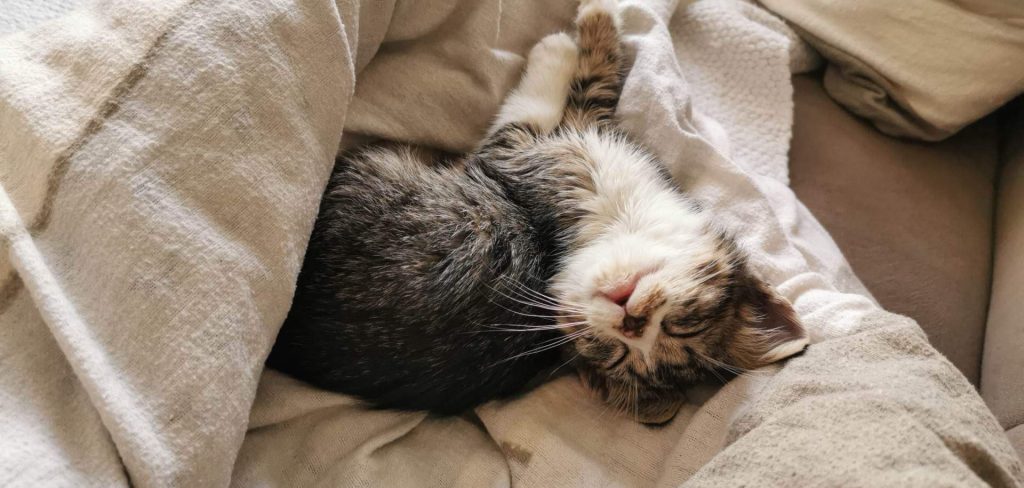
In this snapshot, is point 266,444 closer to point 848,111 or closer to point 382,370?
point 382,370

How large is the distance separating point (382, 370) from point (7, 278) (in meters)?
0.57

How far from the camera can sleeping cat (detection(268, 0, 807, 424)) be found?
125 centimetres

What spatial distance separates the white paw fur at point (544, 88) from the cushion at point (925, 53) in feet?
2.12

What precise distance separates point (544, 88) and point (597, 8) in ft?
0.73

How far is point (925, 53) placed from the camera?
5.42 feet

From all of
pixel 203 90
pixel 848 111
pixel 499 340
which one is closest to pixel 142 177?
pixel 203 90

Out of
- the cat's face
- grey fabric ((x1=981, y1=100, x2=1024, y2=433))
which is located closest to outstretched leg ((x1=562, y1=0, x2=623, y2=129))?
the cat's face

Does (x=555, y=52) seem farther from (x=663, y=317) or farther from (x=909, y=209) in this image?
(x=909, y=209)

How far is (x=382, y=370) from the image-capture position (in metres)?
1.24

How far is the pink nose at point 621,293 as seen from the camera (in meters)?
1.32

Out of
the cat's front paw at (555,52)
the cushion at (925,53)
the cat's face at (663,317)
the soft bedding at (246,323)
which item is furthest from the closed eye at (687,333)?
the cushion at (925,53)

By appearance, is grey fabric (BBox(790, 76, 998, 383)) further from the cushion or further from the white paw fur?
the white paw fur

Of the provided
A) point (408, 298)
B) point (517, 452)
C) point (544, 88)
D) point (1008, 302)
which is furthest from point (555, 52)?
point (1008, 302)

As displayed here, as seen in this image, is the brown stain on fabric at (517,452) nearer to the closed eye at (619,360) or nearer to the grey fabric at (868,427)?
the closed eye at (619,360)
